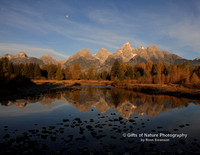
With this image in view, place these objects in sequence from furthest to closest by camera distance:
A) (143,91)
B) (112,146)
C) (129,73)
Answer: (129,73) < (143,91) < (112,146)

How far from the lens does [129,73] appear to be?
133875 millimetres

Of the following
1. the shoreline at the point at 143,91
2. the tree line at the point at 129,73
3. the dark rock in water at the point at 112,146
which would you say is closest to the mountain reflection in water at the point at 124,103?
the shoreline at the point at 143,91

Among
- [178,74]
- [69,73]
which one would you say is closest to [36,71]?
[69,73]

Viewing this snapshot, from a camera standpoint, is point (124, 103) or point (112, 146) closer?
point (112, 146)

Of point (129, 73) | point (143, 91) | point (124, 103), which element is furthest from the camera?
point (129, 73)

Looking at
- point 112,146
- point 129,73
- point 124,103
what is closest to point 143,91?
point 124,103

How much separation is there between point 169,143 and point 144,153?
372 cm

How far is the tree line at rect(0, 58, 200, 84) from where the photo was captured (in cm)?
8650

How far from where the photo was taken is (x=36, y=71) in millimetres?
148750

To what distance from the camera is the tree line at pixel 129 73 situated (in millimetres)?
86500

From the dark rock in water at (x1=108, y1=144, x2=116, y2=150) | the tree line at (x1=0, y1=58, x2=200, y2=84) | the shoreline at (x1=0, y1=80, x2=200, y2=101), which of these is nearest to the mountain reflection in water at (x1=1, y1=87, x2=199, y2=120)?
the shoreline at (x1=0, y1=80, x2=200, y2=101)

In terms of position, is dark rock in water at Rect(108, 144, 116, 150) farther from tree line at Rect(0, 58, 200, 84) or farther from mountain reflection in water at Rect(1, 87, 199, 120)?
tree line at Rect(0, 58, 200, 84)

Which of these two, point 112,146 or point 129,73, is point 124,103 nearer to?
point 112,146

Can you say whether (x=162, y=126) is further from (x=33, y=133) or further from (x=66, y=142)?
(x=33, y=133)
